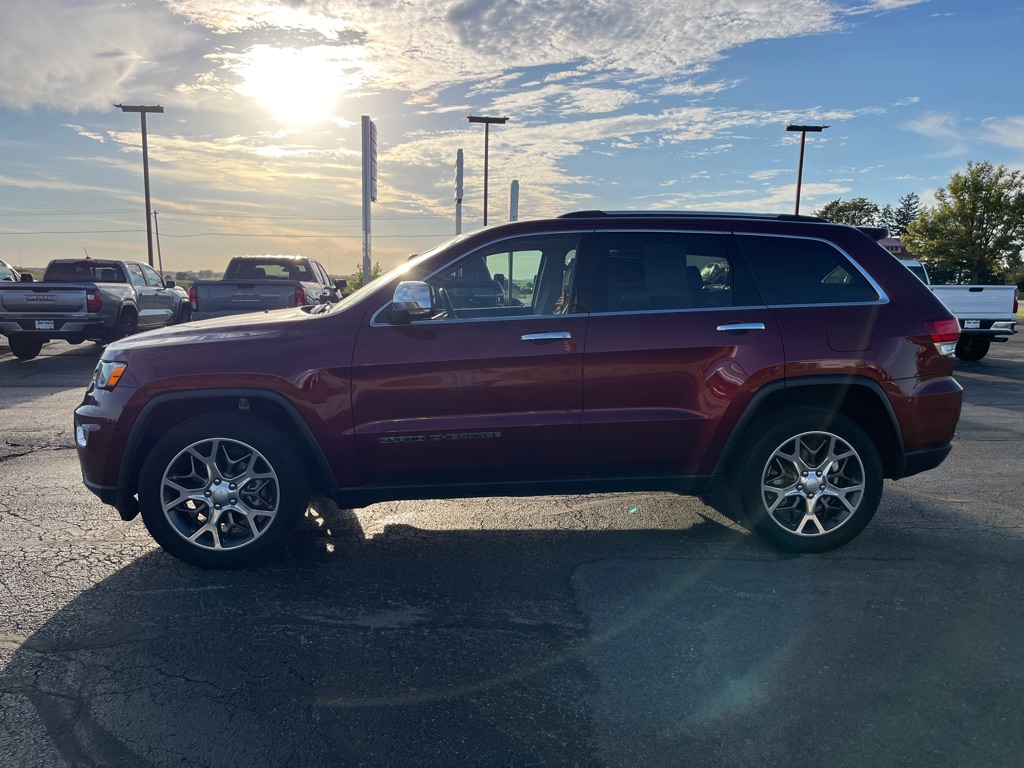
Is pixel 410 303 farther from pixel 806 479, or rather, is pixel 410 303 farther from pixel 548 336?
pixel 806 479

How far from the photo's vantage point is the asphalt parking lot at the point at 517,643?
2.60 metres

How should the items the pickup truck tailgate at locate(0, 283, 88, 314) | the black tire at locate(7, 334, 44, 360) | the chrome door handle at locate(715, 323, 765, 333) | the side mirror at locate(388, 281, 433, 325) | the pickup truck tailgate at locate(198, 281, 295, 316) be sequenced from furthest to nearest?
1. the black tire at locate(7, 334, 44, 360)
2. the pickup truck tailgate at locate(0, 283, 88, 314)
3. the pickup truck tailgate at locate(198, 281, 295, 316)
4. the chrome door handle at locate(715, 323, 765, 333)
5. the side mirror at locate(388, 281, 433, 325)

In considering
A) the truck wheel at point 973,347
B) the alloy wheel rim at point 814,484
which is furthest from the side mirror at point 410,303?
the truck wheel at point 973,347

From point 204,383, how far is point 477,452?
152cm

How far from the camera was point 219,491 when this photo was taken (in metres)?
4.04

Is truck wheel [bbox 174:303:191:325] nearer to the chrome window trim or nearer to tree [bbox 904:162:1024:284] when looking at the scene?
the chrome window trim

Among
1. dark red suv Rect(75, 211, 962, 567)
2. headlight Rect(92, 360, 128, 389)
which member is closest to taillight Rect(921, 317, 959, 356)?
dark red suv Rect(75, 211, 962, 567)

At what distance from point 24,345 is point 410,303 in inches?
535

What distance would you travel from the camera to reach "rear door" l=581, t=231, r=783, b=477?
409cm

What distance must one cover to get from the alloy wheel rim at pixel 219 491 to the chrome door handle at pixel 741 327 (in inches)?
104

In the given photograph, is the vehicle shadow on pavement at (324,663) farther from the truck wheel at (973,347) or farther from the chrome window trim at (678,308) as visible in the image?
the truck wheel at (973,347)

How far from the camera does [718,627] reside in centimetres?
345

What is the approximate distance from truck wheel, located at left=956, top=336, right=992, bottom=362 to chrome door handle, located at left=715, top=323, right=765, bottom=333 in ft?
44.1

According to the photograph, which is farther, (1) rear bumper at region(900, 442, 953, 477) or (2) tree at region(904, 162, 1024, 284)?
(2) tree at region(904, 162, 1024, 284)
